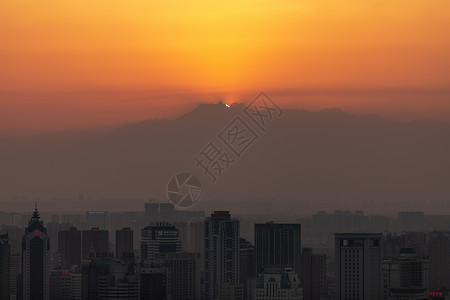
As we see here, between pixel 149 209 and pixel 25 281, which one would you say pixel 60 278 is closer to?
pixel 25 281

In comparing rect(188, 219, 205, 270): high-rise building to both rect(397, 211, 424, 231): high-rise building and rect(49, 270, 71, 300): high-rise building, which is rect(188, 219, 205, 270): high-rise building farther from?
rect(397, 211, 424, 231): high-rise building

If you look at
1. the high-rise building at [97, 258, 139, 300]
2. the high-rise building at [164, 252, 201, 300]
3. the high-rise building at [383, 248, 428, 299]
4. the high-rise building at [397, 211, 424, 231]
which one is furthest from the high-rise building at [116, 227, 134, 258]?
the high-rise building at [383, 248, 428, 299]

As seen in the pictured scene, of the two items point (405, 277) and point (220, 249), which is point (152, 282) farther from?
point (405, 277)

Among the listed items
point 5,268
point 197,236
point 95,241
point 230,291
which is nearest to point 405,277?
point 230,291

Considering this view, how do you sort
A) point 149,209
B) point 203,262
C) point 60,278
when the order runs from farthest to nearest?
1. point 149,209
2. point 203,262
3. point 60,278

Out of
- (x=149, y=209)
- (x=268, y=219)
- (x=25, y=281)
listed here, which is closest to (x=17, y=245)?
(x=25, y=281)

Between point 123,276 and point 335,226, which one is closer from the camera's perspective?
point 123,276

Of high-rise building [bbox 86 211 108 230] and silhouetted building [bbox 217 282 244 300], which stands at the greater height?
high-rise building [bbox 86 211 108 230]

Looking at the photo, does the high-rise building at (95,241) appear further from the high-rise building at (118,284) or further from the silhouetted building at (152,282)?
the high-rise building at (118,284)
